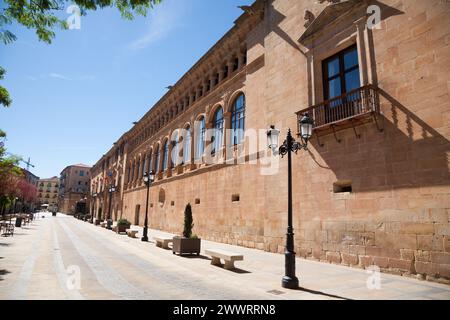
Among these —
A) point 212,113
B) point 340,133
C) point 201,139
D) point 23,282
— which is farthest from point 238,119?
point 23,282

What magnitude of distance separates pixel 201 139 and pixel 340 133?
12.7 meters

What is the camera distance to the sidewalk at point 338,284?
5.75 m

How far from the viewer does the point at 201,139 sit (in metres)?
21.2

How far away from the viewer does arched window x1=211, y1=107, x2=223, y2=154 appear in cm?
1866

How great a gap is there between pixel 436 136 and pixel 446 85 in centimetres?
137

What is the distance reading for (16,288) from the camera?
5418mm

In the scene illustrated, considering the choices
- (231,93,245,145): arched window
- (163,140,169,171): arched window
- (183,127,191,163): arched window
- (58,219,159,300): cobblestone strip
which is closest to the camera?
(58,219,159,300): cobblestone strip

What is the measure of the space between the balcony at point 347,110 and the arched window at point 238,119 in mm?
5489

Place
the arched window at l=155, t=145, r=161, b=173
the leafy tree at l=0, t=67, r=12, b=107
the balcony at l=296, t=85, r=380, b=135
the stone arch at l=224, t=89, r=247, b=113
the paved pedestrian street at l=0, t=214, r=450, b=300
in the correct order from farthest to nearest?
1. the arched window at l=155, t=145, r=161, b=173
2. the stone arch at l=224, t=89, r=247, b=113
3. the leafy tree at l=0, t=67, r=12, b=107
4. the balcony at l=296, t=85, r=380, b=135
5. the paved pedestrian street at l=0, t=214, r=450, b=300

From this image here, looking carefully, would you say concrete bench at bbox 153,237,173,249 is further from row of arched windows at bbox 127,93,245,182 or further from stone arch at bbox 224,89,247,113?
stone arch at bbox 224,89,247,113

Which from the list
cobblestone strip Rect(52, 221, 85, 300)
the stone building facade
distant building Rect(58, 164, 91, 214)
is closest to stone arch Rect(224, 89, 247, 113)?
the stone building facade

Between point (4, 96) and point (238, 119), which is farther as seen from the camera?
point (238, 119)

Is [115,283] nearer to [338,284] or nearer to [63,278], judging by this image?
[63,278]

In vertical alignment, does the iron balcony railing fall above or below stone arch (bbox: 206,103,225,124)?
below
